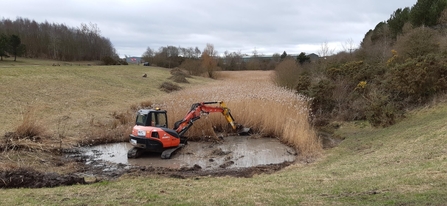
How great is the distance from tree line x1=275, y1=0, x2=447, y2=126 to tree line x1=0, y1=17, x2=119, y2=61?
47457 millimetres

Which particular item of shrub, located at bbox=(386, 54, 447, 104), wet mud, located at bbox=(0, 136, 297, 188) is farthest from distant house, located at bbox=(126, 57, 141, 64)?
shrub, located at bbox=(386, 54, 447, 104)

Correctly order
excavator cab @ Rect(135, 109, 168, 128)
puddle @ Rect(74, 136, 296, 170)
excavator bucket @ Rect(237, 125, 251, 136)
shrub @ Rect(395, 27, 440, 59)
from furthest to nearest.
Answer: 1. shrub @ Rect(395, 27, 440, 59)
2. excavator bucket @ Rect(237, 125, 251, 136)
3. excavator cab @ Rect(135, 109, 168, 128)
4. puddle @ Rect(74, 136, 296, 170)

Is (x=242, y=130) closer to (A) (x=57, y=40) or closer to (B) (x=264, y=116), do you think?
(B) (x=264, y=116)

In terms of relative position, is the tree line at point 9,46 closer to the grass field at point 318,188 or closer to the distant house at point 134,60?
the distant house at point 134,60

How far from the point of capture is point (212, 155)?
12.5 metres

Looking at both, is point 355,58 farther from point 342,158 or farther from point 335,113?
point 342,158

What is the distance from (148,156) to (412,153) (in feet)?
26.2

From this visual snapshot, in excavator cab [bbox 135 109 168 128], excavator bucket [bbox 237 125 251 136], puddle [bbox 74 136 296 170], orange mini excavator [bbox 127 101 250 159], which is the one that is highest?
excavator cab [bbox 135 109 168 128]

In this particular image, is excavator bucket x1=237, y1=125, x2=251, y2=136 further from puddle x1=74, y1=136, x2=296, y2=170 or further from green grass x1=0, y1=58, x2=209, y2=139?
green grass x1=0, y1=58, x2=209, y2=139

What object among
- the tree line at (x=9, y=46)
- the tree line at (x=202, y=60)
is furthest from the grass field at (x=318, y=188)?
the tree line at (x=202, y=60)

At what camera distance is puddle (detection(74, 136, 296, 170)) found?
1139 cm

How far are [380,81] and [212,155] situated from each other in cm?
1049

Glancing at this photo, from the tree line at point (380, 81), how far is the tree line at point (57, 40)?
156ft

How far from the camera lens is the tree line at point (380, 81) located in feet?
49.3
